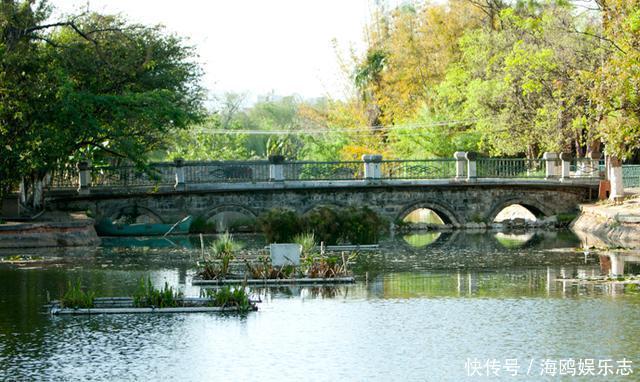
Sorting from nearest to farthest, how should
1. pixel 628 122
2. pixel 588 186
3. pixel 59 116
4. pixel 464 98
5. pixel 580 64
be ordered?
pixel 628 122
pixel 59 116
pixel 580 64
pixel 588 186
pixel 464 98

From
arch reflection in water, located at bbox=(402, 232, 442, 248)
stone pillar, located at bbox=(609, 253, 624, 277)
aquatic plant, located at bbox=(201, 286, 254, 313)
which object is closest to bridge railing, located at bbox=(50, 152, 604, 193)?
arch reflection in water, located at bbox=(402, 232, 442, 248)

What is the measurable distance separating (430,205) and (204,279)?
26.0 metres

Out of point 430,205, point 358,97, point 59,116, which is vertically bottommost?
point 430,205

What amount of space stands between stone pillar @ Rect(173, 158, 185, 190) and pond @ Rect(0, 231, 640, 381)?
18.0 metres

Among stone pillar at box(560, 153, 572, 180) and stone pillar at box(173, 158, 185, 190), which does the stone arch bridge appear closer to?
stone pillar at box(173, 158, 185, 190)

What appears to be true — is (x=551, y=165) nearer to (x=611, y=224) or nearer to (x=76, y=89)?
(x=611, y=224)

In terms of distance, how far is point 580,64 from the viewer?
47.1 metres

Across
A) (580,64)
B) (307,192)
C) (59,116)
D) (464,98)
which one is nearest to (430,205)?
(307,192)

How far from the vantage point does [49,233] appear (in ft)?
131

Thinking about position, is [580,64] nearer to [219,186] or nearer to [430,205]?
[430,205]

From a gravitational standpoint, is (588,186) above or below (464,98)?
below

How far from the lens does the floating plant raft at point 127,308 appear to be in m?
21.5

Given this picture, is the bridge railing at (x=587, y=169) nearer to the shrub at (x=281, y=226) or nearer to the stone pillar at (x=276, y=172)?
the stone pillar at (x=276, y=172)

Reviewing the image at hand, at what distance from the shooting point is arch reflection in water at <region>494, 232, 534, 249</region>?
131 ft
